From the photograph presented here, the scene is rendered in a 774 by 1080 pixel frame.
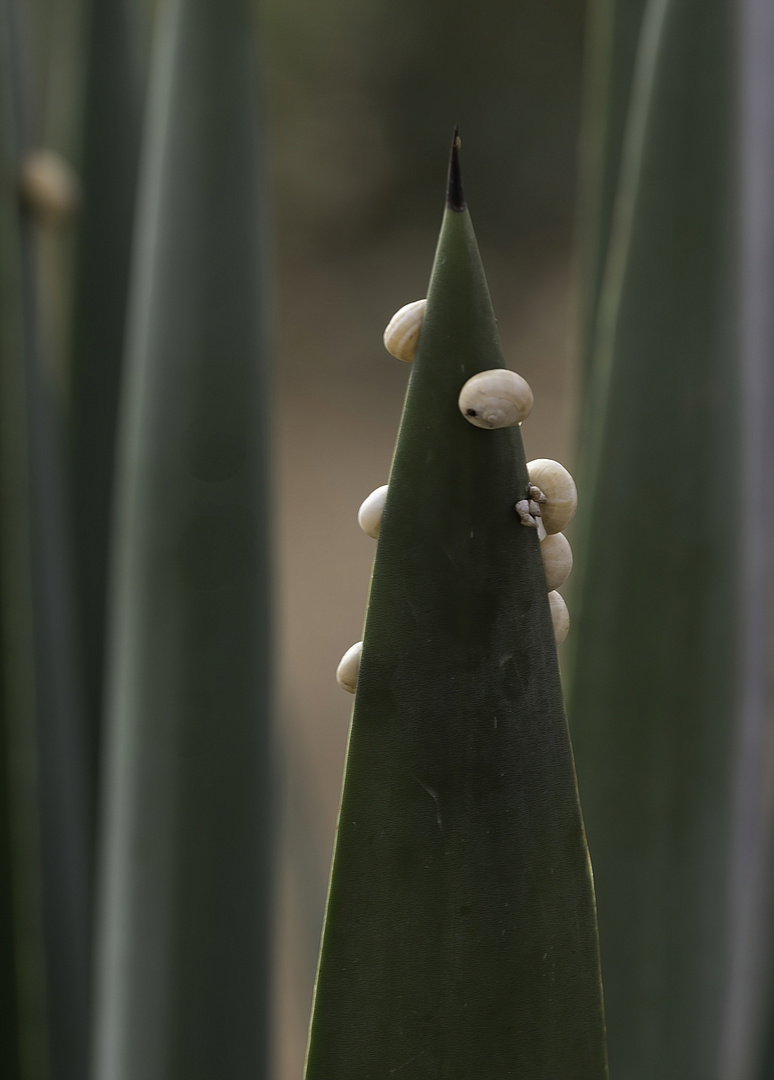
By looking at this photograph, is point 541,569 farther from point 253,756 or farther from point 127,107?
point 127,107

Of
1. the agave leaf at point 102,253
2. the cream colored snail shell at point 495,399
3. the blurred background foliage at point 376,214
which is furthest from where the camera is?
the blurred background foliage at point 376,214

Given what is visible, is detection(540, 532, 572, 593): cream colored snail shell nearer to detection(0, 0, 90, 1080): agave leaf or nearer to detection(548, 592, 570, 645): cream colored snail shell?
detection(548, 592, 570, 645): cream colored snail shell

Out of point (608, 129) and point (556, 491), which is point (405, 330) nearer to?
point (556, 491)

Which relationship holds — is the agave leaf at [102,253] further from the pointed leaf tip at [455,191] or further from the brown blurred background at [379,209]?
the brown blurred background at [379,209]

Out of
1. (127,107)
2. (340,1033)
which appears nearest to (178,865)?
(340,1033)

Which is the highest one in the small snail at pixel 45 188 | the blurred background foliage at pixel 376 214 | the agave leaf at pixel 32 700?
the blurred background foliage at pixel 376 214

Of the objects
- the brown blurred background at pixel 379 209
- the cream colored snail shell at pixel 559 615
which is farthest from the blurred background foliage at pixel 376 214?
the cream colored snail shell at pixel 559 615

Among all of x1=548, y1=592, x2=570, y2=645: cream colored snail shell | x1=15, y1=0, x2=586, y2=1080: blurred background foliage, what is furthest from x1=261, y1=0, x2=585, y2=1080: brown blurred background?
x1=548, y1=592, x2=570, y2=645: cream colored snail shell
